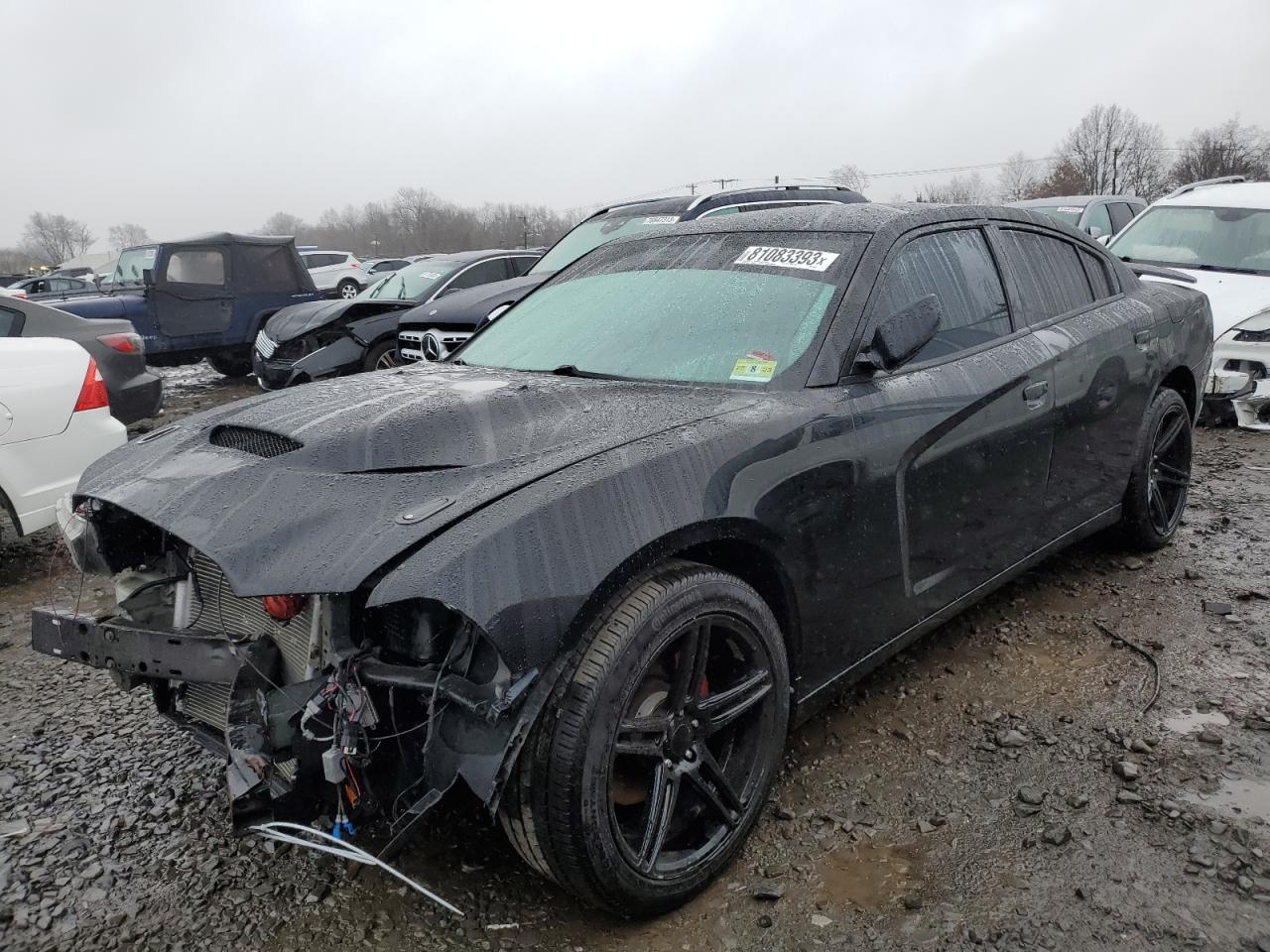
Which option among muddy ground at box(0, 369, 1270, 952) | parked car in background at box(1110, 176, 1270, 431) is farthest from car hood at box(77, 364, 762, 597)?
parked car in background at box(1110, 176, 1270, 431)

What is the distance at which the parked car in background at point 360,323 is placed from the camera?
8.17m

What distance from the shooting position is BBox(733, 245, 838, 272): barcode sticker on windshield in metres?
→ 2.79

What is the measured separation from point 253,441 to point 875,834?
1907 mm

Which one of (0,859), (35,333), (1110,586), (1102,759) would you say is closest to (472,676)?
(0,859)

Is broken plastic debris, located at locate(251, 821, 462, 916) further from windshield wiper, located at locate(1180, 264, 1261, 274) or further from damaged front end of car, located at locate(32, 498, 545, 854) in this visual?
windshield wiper, located at locate(1180, 264, 1261, 274)

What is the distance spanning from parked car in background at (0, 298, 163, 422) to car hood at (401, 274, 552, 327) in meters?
1.96

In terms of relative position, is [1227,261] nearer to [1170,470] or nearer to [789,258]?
[1170,470]

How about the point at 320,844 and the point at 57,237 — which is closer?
the point at 320,844

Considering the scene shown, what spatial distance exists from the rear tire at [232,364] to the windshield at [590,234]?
541 cm

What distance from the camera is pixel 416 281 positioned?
31.6 feet

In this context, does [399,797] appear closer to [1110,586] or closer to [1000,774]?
[1000,774]

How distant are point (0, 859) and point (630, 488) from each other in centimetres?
195

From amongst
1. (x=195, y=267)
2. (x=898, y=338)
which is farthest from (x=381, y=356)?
(x=898, y=338)

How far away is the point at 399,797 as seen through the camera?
1845 mm
